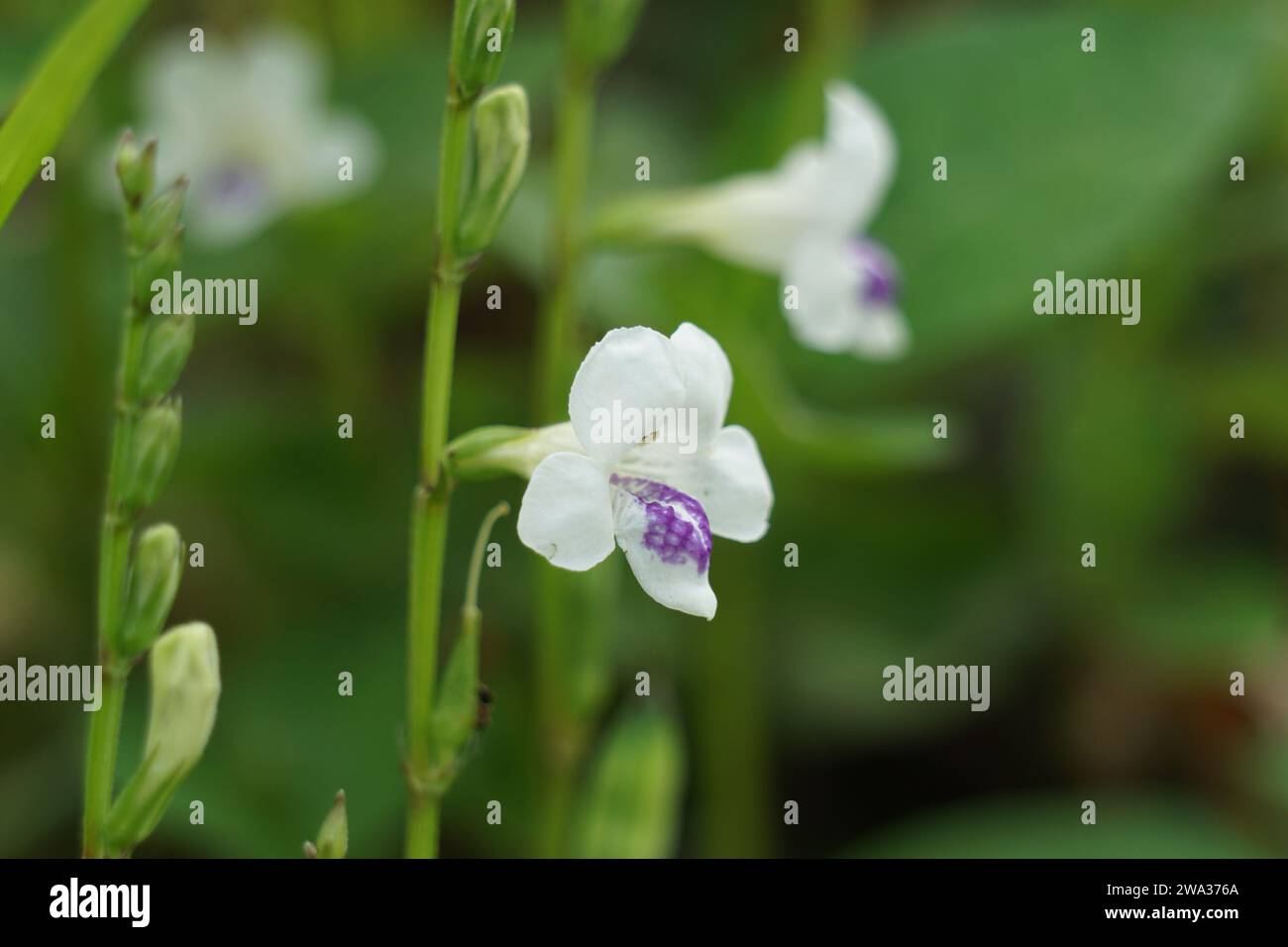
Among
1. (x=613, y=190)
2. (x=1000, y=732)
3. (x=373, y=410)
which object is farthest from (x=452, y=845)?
(x=613, y=190)

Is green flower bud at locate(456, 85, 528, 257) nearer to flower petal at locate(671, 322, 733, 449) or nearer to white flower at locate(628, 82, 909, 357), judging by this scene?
flower petal at locate(671, 322, 733, 449)

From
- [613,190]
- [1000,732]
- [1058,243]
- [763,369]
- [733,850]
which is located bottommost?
[733,850]

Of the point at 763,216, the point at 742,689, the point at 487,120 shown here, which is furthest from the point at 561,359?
the point at 742,689

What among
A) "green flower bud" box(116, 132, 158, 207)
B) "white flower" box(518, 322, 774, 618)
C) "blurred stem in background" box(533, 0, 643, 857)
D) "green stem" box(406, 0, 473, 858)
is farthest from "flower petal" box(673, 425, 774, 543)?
"blurred stem in background" box(533, 0, 643, 857)

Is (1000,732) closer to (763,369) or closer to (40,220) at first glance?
(763,369)

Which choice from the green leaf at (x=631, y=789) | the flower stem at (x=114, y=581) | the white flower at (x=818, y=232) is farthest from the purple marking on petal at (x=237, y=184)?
the flower stem at (x=114, y=581)

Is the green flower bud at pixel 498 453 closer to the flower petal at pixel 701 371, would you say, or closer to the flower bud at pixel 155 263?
the flower petal at pixel 701 371

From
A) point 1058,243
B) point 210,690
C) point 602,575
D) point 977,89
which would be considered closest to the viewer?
point 210,690
